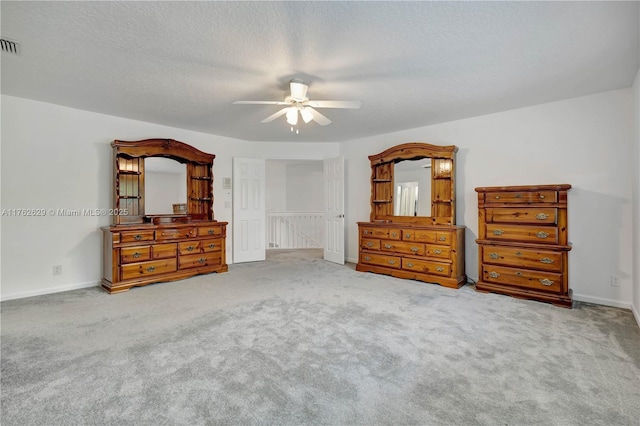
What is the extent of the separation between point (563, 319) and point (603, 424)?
167 cm

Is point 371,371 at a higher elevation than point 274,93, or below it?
below

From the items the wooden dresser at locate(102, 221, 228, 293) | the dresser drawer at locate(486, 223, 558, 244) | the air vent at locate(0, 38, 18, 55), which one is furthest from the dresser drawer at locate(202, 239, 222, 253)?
the dresser drawer at locate(486, 223, 558, 244)

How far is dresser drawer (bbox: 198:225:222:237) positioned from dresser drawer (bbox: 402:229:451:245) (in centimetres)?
305

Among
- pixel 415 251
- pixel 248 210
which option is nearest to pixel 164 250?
pixel 248 210

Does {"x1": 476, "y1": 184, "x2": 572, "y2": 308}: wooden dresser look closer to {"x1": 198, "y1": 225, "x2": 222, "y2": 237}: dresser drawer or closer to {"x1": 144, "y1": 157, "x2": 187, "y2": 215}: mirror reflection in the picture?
{"x1": 198, "y1": 225, "x2": 222, "y2": 237}: dresser drawer

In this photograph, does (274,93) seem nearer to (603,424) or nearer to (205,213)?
(205,213)

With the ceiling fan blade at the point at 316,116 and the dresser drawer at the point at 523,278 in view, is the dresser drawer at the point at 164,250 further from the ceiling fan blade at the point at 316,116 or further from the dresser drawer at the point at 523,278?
the dresser drawer at the point at 523,278

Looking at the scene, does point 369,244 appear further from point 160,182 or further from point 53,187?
point 53,187

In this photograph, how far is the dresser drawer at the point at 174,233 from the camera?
4297 mm

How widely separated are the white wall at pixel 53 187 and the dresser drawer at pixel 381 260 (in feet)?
13.1

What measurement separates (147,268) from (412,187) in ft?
13.8

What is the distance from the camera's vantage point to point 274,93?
11.1 feet

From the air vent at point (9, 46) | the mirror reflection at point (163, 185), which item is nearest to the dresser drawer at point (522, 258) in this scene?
the mirror reflection at point (163, 185)

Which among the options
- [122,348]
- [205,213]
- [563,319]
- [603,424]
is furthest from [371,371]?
[205,213]
